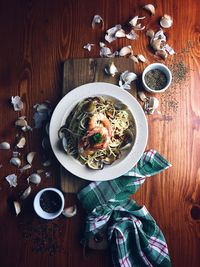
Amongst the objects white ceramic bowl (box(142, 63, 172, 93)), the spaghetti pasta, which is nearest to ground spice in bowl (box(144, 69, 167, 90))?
white ceramic bowl (box(142, 63, 172, 93))

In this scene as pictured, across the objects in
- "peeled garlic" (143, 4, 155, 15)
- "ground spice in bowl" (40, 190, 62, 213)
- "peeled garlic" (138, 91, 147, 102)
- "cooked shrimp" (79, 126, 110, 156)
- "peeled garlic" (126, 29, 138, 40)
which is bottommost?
"ground spice in bowl" (40, 190, 62, 213)

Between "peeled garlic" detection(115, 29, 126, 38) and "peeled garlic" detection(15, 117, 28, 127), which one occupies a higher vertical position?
"peeled garlic" detection(115, 29, 126, 38)

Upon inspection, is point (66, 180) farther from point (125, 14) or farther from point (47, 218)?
point (125, 14)

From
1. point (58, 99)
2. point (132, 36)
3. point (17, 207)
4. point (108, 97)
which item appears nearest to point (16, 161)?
point (17, 207)

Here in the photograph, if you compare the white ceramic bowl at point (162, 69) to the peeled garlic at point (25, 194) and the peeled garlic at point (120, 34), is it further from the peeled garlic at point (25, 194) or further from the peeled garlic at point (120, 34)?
the peeled garlic at point (25, 194)

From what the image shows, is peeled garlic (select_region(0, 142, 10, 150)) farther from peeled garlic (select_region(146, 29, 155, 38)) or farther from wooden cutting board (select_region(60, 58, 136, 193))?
peeled garlic (select_region(146, 29, 155, 38))

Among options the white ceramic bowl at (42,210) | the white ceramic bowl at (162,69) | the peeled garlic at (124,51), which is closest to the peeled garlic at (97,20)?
the peeled garlic at (124,51)
